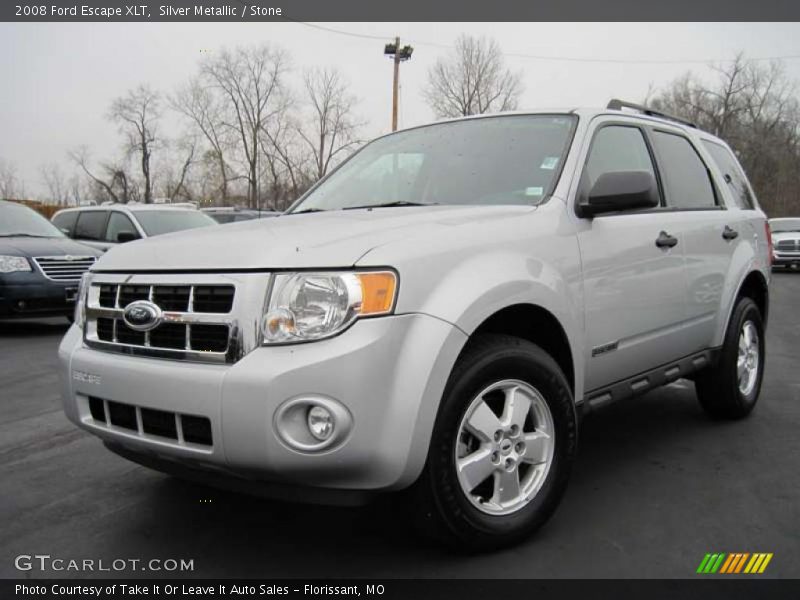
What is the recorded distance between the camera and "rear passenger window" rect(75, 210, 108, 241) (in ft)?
37.2

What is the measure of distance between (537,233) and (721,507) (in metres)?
1.48

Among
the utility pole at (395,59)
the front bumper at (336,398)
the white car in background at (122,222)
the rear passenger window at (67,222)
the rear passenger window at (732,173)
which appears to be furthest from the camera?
the utility pole at (395,59)

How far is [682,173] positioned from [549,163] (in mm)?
1355

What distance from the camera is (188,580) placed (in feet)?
8.36

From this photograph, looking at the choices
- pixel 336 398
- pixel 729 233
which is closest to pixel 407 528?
pixel 336 398

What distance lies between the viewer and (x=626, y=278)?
11.1 ft

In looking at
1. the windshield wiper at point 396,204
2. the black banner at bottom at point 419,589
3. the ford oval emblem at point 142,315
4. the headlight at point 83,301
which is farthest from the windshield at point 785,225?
the ford oval emblem at point 142,315

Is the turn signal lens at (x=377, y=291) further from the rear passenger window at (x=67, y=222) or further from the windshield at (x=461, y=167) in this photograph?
the rear passenger window at (x=67, y=222)

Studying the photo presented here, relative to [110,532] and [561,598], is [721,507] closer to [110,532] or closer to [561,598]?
[561,598]

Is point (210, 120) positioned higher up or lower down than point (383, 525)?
higher up

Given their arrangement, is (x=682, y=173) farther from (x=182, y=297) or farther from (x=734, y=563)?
(x=182, y=297)

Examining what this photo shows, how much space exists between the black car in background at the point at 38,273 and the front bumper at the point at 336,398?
271 inches

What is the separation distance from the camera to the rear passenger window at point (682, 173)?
4102 millimetres

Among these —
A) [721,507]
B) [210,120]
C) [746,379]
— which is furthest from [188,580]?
[210,120]
